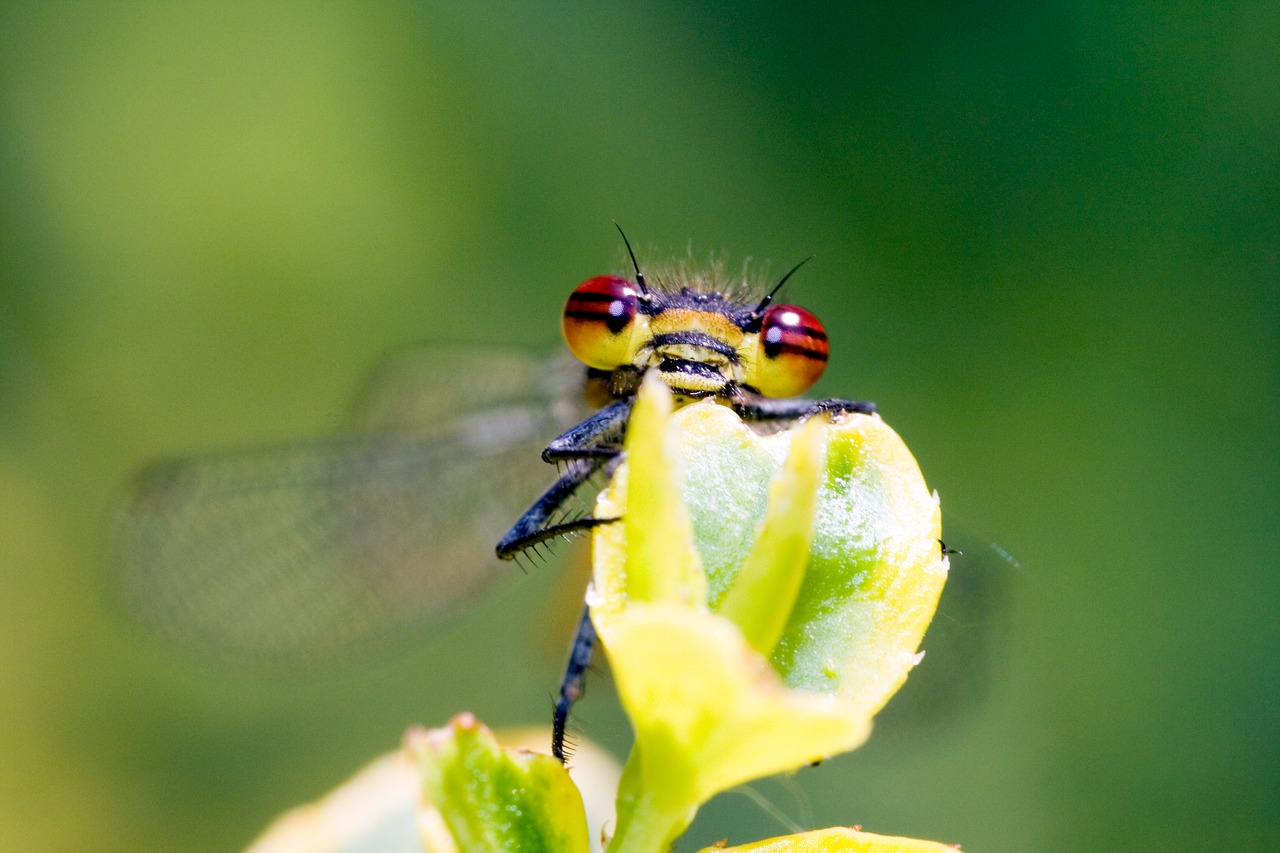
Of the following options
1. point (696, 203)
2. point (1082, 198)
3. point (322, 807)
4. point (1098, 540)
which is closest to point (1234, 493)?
point (1098, 540)

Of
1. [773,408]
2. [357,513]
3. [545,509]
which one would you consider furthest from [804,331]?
[357,513]

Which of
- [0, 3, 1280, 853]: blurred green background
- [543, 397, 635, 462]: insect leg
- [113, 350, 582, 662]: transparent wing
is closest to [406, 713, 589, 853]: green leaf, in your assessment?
[543, 397, 635, 462]: insect leg

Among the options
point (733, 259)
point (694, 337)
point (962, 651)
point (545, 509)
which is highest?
point (733, 259)

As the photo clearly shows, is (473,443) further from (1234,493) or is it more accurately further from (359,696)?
(1234,493)

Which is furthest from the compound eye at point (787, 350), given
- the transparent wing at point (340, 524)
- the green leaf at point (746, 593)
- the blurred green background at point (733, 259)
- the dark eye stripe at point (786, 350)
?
the blurred green background at point (733, 259)

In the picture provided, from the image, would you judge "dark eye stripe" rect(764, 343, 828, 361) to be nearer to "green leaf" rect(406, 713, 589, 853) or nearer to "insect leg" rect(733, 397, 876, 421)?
"insect leg" rect(733, 397, 876, 421)

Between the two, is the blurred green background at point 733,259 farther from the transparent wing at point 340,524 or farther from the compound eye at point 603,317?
the compound eye at point 603,317

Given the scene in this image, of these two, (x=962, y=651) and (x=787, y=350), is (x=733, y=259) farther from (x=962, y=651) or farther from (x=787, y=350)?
(x=787, y=350)
